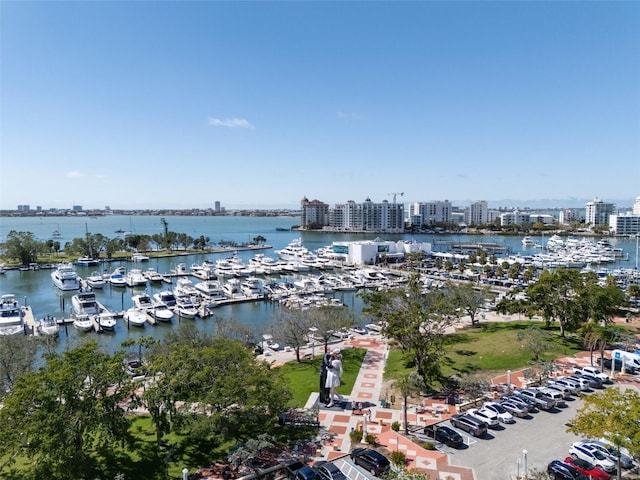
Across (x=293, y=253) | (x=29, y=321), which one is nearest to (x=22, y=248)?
(x=29, y=321)

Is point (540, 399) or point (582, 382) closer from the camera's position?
point (540, 399)

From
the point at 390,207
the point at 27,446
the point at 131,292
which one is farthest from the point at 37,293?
the point at 390,207

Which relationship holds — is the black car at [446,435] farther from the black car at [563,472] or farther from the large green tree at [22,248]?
the large green tree at [22,248]

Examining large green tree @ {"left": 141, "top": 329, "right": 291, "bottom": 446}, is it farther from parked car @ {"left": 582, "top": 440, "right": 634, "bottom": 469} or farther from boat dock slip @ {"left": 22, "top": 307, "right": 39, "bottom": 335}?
boat dock slip @ {"left": 22, "top": 307, "right": 39, "bottom": 335}

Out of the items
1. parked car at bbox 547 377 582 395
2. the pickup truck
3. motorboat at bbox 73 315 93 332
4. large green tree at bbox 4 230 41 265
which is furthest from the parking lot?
large green tree at bbox 4 230 41 265

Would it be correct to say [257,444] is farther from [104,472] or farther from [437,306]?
[437,306]

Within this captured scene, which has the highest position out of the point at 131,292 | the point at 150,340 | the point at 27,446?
the point at 150,340

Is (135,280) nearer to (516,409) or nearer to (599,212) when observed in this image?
(516,409)
